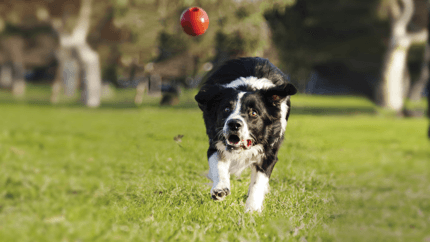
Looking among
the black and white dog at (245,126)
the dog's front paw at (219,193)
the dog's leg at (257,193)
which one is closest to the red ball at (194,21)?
the black and white dog at (245,126)

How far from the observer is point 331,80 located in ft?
129

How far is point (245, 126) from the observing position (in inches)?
153

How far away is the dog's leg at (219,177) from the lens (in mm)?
3874

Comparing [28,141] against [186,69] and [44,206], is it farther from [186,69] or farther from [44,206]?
[186,69]

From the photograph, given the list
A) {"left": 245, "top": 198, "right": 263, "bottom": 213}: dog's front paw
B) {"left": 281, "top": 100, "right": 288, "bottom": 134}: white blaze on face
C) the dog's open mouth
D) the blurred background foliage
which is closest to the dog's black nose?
the dog's open mouth

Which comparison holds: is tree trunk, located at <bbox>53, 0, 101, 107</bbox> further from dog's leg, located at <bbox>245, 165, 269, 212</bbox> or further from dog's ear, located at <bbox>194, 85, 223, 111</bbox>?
dog's leg, located at <bbox>245, 165, 269, 212</bbox>

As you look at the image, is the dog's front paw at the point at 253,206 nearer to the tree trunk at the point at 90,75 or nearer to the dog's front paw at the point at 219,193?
the dog's front paw at the point at 219,193

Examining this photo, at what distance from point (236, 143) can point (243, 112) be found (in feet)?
1.12

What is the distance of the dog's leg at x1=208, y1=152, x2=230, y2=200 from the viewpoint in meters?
3.87

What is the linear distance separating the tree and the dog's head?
20.3 metres

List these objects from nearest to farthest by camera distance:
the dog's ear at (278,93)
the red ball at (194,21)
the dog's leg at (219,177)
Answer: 1. the dog's leg at (219,177)
2. the dog's ear at (278,93)
3. the red ball at (194,21)

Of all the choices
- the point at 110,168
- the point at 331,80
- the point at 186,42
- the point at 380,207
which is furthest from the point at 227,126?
the point at 331,80

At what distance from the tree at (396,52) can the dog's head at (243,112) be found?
20.3 metres

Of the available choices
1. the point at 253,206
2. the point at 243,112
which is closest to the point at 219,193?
the point at 253,206
